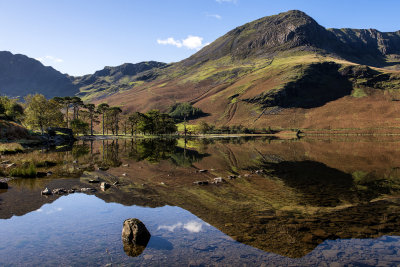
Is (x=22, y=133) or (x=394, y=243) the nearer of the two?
(x=394, y=243)

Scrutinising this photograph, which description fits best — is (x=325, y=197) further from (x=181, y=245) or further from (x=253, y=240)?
(x=181, y=245)

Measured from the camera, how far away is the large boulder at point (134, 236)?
11.6 meters

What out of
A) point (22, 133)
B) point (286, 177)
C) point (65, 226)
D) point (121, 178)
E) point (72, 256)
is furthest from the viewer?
point (22, 133)

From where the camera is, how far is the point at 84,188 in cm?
2214

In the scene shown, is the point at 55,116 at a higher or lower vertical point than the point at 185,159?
higher

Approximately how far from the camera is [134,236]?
1199cm

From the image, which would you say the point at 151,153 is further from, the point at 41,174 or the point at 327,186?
the point at 327,186

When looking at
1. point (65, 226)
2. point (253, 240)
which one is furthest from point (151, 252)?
point (65, 226)

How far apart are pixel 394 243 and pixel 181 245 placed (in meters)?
10.2

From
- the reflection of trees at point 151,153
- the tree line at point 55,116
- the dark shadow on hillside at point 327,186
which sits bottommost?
the reflection of trees at point 151,153

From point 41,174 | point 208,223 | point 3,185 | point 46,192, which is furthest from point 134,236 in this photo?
point 41,174


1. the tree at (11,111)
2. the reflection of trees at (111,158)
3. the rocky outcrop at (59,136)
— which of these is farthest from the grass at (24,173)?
the tree at (11,111)

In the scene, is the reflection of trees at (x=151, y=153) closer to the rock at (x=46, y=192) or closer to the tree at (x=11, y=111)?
the rock at (x=46, y=192)

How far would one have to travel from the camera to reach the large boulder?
1159 centimetres
